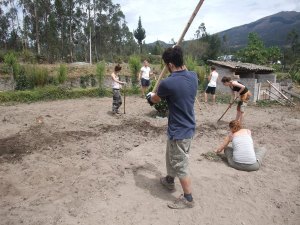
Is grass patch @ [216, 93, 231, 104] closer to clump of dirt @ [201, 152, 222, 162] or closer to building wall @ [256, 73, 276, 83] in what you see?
building wall @ [256, 73, 276, 83]

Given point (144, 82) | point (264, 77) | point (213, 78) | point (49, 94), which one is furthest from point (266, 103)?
point (49, 94)

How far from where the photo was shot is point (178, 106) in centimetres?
352

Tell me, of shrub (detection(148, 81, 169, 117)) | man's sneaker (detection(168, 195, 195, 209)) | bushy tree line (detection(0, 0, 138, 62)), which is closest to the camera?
man's sneaker (detection(168, 195, 195, 209))

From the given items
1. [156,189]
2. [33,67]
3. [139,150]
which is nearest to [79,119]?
[139,150]

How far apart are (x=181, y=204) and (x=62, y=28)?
39.5 meters

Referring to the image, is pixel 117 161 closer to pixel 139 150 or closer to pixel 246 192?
pixel 139 150

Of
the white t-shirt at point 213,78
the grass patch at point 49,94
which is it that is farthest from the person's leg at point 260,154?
the grass patch at point 49,94

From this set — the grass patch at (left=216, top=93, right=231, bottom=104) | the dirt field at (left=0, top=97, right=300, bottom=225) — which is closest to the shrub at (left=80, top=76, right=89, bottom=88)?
the grass patch at (left=216, top=93, right=231, bottom=104)

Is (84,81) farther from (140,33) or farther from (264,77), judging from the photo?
(140,33)

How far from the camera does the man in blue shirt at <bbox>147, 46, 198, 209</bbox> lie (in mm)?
3455

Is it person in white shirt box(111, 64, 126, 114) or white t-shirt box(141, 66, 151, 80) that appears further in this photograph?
white t-shirt box(141, 66, 151, 80)

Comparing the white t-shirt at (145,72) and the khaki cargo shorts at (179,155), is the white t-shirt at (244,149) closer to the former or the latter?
the khaki cargo shorts at (179,155)

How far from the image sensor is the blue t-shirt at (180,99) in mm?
3436

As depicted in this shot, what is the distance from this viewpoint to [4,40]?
42656 millimetres
